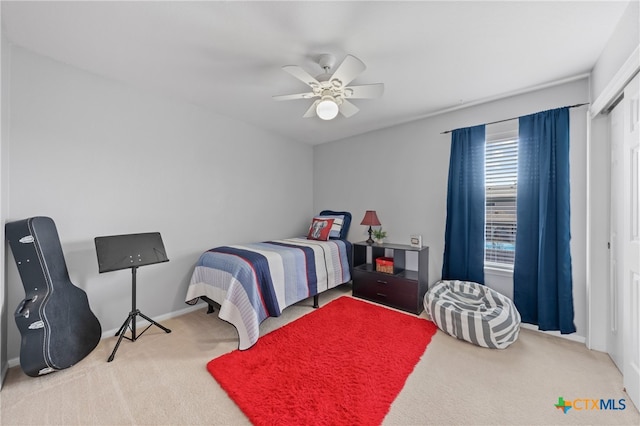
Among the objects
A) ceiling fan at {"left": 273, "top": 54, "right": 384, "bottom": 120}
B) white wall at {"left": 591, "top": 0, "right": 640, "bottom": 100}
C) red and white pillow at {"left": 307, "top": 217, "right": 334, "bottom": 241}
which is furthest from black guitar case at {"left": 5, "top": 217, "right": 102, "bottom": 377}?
white wall at {"left": 591, "top": 0, "right": 640, "bottom": 100}

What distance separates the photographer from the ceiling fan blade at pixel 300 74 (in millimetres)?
1803

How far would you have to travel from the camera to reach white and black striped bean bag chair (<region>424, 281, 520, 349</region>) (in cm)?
217

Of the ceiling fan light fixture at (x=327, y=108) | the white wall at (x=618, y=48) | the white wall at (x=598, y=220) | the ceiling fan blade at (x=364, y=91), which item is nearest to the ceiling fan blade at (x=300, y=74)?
the ceiling fan light fixture at (x=327, y=108)

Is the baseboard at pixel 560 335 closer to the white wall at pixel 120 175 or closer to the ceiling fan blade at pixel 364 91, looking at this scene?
the ceiling fan blade at pixel 364 91

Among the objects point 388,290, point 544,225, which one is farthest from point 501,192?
point 388,290

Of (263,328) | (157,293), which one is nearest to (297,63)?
(263,328)

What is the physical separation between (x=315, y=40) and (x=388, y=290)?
2.78 m

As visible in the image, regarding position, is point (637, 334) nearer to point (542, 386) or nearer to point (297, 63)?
point (542, 386)

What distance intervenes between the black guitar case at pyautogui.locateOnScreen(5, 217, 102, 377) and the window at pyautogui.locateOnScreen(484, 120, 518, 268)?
13.2ft

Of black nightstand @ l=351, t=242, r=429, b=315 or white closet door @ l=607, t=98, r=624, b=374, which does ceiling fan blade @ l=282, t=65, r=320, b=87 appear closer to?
black nightstand @ l=351, t=242, r=429, b=315

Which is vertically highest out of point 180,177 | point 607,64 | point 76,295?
point 607,64

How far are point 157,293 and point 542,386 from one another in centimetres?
352

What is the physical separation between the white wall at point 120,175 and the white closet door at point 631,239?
3717 mm

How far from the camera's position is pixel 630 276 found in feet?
5.59
